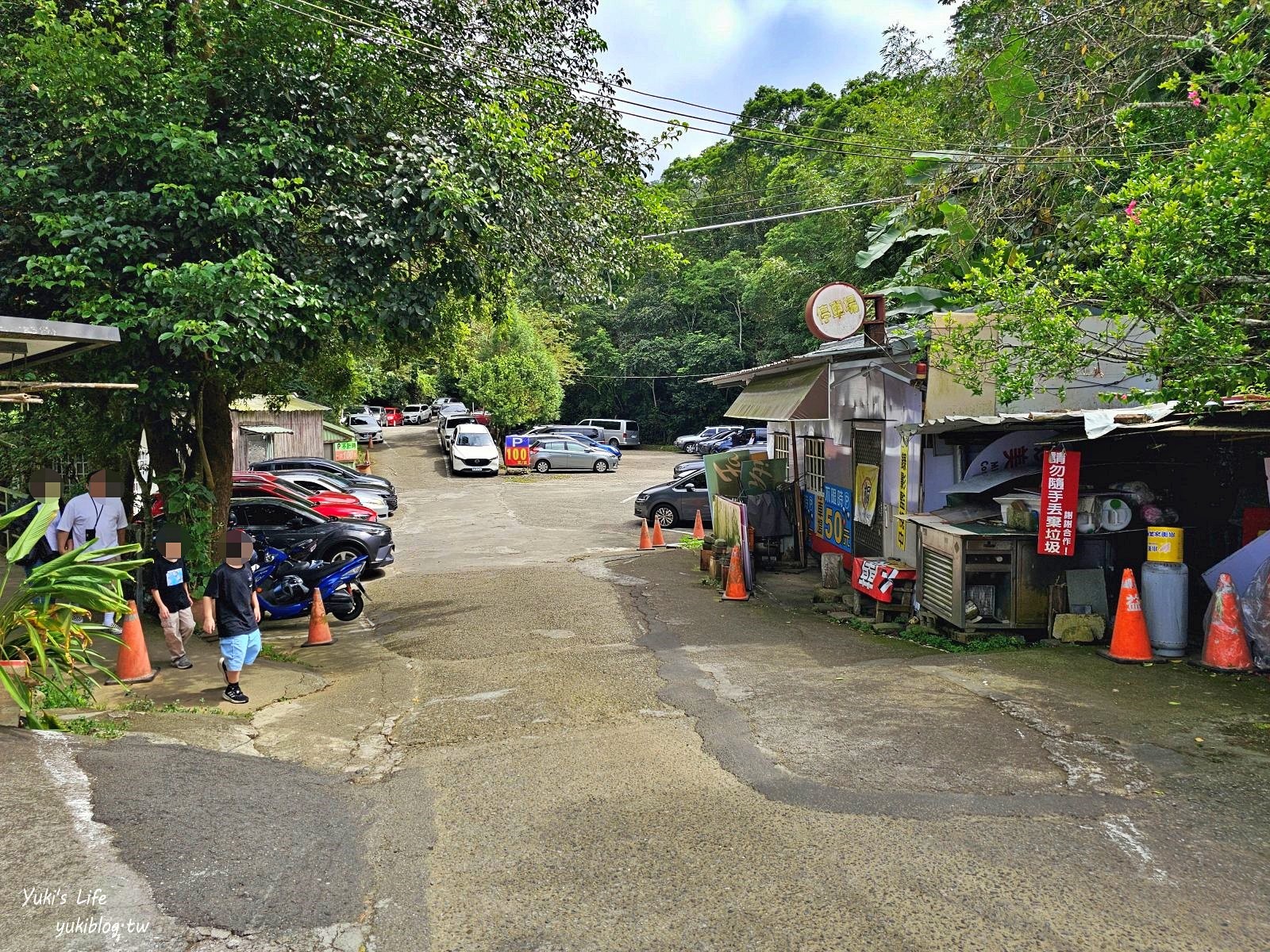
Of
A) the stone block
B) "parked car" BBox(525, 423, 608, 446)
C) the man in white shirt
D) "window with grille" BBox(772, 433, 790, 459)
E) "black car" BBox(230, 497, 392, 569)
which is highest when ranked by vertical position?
"parked car" BBox(525, 423, 608, 446)

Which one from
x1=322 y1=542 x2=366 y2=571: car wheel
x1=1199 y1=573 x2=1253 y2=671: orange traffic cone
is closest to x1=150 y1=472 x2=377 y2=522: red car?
x1=322 y1=542 x2=366 y2=571: car wheel

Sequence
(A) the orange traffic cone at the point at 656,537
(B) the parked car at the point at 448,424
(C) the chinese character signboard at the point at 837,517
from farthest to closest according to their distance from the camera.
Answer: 1. (B) the parked car at the point at 448,424
2. (A) the orange traffic cone at the point at 656,537
3. (C) the chinese character signboard at the point at 837,517

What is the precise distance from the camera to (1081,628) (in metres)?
8.33

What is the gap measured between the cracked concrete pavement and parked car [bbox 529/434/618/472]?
27.2 metres

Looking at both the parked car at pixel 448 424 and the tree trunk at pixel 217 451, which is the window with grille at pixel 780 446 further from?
the parked car at pixel 448 424

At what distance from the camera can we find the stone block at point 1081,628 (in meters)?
8.31

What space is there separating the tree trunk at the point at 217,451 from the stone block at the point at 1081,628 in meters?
9.35

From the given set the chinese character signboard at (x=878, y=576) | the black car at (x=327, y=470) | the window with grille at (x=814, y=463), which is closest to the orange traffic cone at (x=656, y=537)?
the window with grille at (x=814, y=463)

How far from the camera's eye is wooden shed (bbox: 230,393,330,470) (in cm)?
2662

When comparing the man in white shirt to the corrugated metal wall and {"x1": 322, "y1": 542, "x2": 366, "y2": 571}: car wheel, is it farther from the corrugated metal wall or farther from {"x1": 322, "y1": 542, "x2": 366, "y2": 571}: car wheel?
the corrugated metal wall

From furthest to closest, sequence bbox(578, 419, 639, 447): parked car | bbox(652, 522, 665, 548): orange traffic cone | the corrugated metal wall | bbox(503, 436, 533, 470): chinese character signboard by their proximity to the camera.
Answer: bbox(578, 419, 639, 447): parked car < bbox(503, 436, 533, 470): chinese character signboard < the corrugated metal wall < bbox(652, 522, 665, 548): orange traffic cone

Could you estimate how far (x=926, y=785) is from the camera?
530 cm

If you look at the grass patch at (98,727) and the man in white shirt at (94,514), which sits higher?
the man in white shirt at (94,514)

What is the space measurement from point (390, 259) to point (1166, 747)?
8250 mm
